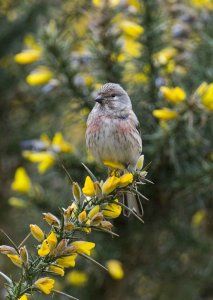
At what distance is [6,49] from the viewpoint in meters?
3.84

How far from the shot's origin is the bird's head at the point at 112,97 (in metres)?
2.82

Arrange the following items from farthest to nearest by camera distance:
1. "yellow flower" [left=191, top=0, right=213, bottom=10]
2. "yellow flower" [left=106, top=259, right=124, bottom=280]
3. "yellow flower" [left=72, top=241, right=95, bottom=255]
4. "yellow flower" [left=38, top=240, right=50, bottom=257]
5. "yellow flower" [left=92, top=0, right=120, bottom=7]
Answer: "yellow flower" [left=191, top=0, right=213, bottom=10] → "yellow flower" [left=106, top=259, right=124, bottom=280] → "yellow flower" [left=92, top=0, right=120, bottom=7] → "yellow flower" [left=72, top=241, right=95, bottom=255] → "yellow flower" [left=38, top=240, right=50, bottom=257]

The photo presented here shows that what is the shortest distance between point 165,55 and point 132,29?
0.32 metres

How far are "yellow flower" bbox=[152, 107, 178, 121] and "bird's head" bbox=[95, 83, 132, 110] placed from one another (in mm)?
222

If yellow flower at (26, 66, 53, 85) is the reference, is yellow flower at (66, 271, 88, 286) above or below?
below

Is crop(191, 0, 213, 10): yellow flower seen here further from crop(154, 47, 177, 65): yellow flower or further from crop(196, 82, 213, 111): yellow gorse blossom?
crop(196, 82, 213, 111): yellow gorse blossom

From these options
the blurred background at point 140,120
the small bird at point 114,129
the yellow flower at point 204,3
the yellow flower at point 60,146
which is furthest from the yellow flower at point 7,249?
the yellow flower at point 204,3

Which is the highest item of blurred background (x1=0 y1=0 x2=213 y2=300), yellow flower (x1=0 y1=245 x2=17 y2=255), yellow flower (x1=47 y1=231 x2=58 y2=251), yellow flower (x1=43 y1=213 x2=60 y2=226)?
yellow flower (x1=43 y1=213 x2=60 y2=226)

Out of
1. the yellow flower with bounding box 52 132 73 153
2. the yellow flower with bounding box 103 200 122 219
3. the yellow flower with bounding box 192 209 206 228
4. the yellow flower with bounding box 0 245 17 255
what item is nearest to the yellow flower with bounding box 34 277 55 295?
the yellow flower with bounding box 0 245 17 255

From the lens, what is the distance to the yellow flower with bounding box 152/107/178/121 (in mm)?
2721

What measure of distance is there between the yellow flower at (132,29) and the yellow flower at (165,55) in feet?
0.50

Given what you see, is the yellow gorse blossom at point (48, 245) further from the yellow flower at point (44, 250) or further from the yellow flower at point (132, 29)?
the yellow flower at point (132, 29)

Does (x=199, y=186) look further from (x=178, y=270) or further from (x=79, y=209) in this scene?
(x=79, y=209)

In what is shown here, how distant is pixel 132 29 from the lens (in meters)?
3.06
